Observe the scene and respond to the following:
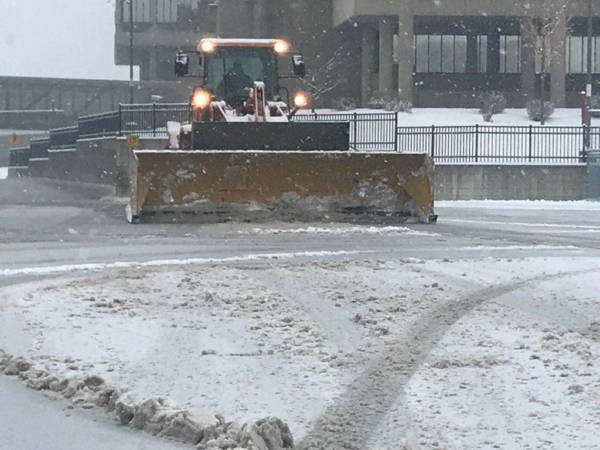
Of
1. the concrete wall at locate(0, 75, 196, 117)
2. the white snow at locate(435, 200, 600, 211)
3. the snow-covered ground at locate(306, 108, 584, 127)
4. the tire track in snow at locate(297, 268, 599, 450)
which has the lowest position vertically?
the tire track in snow at locate(297, 268, 599, 450)

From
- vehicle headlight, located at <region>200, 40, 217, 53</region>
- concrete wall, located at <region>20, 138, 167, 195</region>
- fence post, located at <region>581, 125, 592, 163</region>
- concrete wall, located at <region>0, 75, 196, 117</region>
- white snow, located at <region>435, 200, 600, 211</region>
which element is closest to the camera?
vehicle headlight, located at <region>200, 40, 217, 53</region>

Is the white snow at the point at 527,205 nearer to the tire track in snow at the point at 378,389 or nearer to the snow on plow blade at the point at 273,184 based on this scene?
the snow on plow blade at the point at 273,184

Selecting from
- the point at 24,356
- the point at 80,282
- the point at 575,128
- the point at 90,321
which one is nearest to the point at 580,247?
the point at 80,282

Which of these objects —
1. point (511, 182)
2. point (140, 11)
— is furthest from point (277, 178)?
point (140, 11)

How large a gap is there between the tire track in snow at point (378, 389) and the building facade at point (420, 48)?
4069cm

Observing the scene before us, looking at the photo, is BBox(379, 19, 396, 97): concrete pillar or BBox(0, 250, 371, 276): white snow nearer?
BBox(0, 250, 371, 276): white snow

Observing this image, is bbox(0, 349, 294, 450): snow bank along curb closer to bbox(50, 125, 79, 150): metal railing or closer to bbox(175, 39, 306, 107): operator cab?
bbox(175, 39, 306, 107): operator cab

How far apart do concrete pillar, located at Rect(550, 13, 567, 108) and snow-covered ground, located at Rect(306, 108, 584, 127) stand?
0.54 metres

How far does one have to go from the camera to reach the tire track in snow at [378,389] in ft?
16.5

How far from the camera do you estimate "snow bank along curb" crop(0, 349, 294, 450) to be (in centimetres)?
479

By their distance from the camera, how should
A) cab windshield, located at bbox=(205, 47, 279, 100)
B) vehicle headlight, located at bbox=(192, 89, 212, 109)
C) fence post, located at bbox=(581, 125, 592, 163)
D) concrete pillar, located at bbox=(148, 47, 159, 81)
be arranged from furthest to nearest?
concrete pillar, located at bbox=(148, 47, 159, 81) < fence post, located at bbox=(581, 125, 592, 163) < cab windshield, located at bbox=(205, 47, 279, 100) < vehicle headlight, located at bbox=(192, 89, 212, 109)

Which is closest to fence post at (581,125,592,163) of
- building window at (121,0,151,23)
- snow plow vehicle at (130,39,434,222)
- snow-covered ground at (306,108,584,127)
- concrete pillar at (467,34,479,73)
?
snow-covered ground at (306,108,584,127)

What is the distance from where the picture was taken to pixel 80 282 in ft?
32.4

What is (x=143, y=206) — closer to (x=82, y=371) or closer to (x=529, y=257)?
(x=529, y=257)
